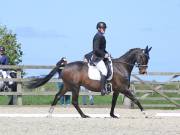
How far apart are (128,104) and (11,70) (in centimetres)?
443

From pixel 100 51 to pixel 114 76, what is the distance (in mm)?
967

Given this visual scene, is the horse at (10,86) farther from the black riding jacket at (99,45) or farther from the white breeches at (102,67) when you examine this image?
the black riding jacket at (99,45)

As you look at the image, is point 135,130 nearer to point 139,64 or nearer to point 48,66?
point 139,64

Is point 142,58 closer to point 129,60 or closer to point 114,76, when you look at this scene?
point 129,60

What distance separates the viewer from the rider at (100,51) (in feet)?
56.7

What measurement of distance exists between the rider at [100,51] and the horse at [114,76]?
0.26 meters

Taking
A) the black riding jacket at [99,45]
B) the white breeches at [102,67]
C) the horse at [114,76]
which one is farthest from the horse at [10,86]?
the black riding jacket at [99,45]

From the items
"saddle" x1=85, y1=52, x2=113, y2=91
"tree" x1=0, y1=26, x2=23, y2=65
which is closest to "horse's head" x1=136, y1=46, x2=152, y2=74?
"saddle" x1=85, y1=52, x2=113, y2=91

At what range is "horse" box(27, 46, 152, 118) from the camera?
58.1ft

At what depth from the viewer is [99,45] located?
1731cm

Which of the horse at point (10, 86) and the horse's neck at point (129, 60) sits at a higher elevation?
the horse's neck at point (129, 60)

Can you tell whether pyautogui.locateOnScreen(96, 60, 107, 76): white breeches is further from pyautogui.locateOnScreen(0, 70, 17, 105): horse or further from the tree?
the tree

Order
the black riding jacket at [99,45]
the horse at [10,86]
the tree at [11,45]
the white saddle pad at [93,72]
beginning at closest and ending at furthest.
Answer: the black riding jacket at [99,45] < the white saddle pad at [93,72] < the horse at [10,86] < the tree at [11,45]

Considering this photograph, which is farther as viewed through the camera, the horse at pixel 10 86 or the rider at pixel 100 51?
the horse at pixel 10 86
